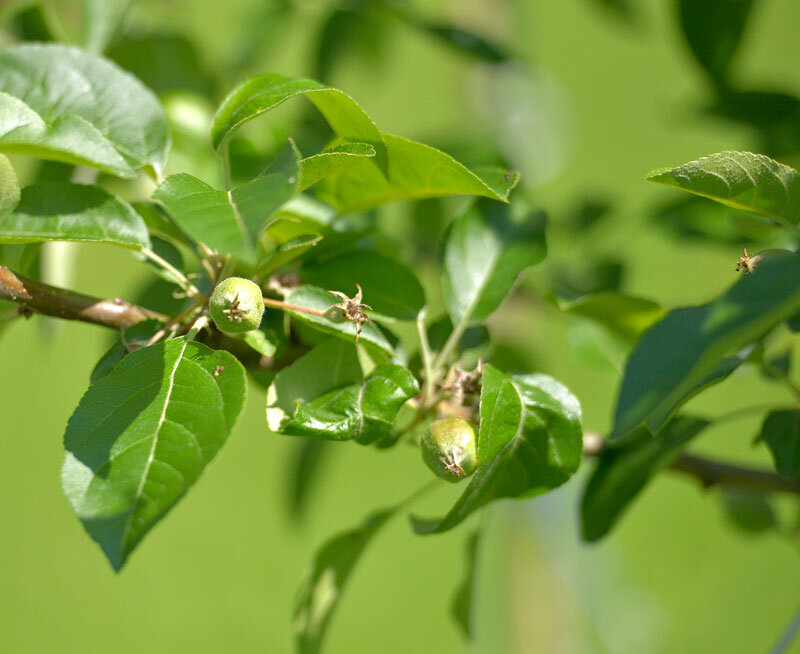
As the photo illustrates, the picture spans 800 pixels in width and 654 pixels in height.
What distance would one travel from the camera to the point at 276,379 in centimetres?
28

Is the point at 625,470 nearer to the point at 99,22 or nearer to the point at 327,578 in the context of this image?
the point at 327,578

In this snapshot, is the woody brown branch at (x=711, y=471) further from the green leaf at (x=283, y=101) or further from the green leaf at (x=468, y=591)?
the green leaf at (x=283, y=101)

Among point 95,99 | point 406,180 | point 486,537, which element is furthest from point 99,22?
point 486,537

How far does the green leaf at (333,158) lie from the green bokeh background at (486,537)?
105cm

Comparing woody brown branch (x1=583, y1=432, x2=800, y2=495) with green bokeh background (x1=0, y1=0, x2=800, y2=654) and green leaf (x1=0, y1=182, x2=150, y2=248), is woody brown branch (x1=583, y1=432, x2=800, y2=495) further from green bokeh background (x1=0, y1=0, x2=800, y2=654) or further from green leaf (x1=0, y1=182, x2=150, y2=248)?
green bokeh background (x1=0, y1=0, x2=800, y2=654)

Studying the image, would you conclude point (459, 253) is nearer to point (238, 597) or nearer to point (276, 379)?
point (276, 379)

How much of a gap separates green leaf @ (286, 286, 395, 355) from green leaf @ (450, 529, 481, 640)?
0.16m

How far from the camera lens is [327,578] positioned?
0.40 meters

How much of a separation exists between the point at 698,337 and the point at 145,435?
6.9 inches

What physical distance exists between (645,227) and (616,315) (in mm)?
298

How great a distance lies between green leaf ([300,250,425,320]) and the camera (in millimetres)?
313

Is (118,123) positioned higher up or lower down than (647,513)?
higher up

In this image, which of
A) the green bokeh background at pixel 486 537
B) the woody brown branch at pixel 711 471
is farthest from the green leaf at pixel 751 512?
the green bokeh background at pixel 486 537

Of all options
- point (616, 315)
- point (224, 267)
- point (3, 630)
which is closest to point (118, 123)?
point (224, 267)
